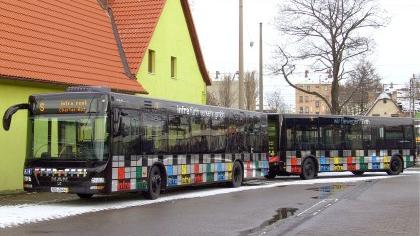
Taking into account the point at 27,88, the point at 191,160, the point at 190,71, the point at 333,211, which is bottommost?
the point at 333,211

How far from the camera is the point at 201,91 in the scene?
33844 mm

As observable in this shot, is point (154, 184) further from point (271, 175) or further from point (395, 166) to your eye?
point (395, 166)

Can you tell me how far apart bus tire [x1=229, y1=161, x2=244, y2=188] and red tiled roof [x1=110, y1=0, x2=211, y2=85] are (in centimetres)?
624

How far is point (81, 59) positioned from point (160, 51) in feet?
21.9

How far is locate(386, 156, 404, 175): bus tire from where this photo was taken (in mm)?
31844

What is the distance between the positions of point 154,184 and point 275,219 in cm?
531

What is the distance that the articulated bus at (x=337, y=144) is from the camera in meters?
28.2

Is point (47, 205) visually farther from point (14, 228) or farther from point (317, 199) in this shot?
point (317, 199)

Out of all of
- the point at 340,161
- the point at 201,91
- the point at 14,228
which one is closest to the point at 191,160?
the point at 14,228

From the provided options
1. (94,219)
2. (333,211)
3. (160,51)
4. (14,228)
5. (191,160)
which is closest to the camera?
(14,228)

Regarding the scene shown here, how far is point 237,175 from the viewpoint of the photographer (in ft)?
75.9

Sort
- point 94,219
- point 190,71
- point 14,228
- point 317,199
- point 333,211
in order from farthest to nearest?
point 190,71 → point 317,199 → point 333,211 → point 94,219 → point 14,228

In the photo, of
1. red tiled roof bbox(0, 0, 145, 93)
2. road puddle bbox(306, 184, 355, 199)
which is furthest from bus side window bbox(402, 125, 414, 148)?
red tiled roof bbox(0, 0, 145, 93)

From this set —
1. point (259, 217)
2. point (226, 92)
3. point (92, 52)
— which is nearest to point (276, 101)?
point (226, 92)
